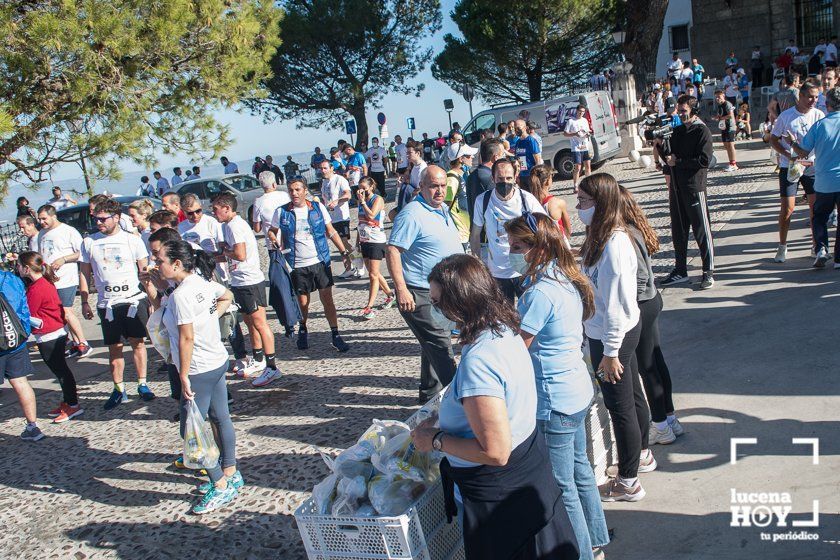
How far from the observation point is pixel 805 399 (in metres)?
4.79

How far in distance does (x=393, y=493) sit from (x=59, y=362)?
186 inches

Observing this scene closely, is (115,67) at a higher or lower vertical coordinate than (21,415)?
higher

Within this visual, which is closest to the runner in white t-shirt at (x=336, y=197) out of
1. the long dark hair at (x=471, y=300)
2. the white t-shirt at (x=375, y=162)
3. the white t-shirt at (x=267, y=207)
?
the white t-shirt at (x=267, y=207)

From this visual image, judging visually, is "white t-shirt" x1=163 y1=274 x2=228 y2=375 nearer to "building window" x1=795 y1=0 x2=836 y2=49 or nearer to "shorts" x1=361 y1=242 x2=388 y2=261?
"shorts" x1=361 y1=242 x2=388 y2=261

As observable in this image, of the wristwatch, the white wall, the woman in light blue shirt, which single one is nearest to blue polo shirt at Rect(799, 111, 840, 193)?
the woman in light blue shirt

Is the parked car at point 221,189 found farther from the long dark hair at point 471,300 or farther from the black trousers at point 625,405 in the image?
the long dark hair at point 471,300

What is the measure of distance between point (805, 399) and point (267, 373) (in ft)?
15.0

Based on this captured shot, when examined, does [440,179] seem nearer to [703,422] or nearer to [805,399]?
[703,422]

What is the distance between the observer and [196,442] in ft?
14.3

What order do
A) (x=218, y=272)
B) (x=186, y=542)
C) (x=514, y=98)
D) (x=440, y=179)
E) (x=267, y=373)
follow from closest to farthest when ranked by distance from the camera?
(x=186, y=542), (x=440, y=179), (x=267, y=373), (x=218, y=272), (x=514, y=98)

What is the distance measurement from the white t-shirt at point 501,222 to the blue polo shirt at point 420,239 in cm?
44

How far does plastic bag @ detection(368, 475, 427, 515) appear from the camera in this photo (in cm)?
312

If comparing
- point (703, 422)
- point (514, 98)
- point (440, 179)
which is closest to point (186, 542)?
point (440, 179)

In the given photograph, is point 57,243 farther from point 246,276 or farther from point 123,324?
point 246,276
